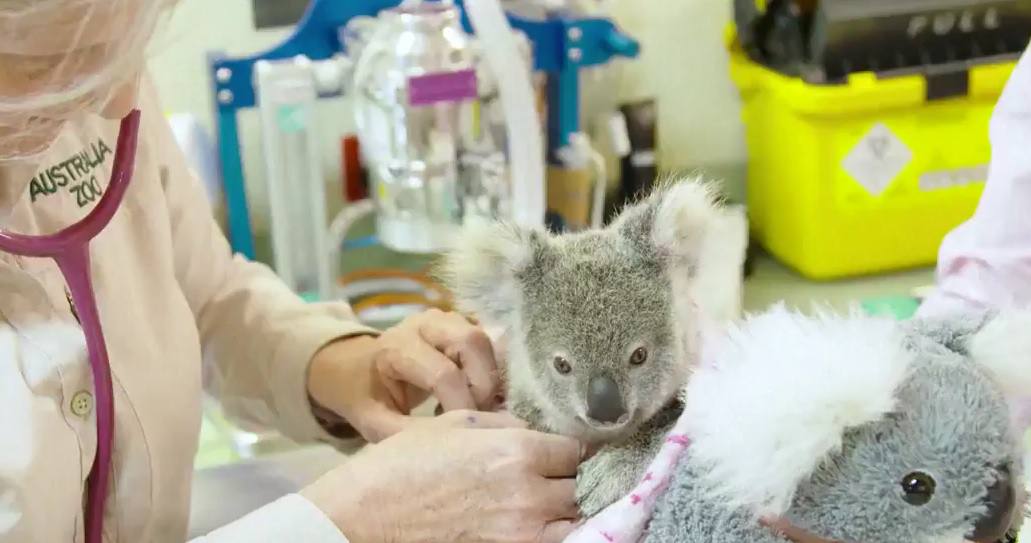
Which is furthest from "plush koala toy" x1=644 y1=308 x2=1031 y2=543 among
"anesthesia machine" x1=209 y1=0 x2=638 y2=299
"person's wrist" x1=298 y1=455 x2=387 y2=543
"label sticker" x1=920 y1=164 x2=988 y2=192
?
"label sticker" x1=920 y1=164 x2=988 y2=192

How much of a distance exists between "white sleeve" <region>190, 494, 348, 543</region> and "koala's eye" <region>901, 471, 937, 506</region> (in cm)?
33

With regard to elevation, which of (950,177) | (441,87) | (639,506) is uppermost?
(441,87)

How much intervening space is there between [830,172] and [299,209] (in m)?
0.69

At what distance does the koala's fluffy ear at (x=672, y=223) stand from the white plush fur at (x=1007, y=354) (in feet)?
0.55

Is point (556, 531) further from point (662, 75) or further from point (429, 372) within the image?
point (662, 75)

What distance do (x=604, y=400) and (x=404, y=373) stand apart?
283 mm

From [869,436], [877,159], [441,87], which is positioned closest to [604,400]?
[869,436]

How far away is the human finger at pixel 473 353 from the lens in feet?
2.50

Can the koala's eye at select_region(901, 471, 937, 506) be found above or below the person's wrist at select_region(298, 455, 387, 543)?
above

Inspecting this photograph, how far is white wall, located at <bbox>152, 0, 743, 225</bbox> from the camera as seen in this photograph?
4.59 feet

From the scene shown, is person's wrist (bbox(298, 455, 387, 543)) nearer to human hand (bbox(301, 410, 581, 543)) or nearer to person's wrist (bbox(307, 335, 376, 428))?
human hand (bbox(301, 410, 581, 543))

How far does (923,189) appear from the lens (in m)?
1.45

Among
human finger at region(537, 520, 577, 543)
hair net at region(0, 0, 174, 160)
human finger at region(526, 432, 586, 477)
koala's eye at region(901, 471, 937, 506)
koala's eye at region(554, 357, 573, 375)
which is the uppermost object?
hair net at region(0, 0, 174, 160)

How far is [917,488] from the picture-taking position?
0.47 meters
